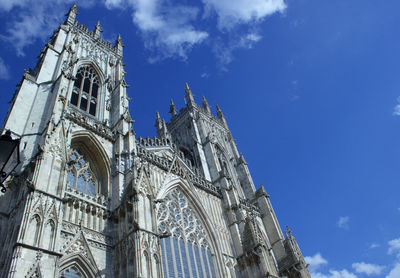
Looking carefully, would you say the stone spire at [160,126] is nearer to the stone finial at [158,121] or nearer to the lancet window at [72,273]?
the stone finial at [158,121]

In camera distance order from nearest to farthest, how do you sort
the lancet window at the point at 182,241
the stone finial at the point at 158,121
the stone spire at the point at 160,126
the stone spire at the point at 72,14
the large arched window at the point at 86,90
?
the lancet window at the point at 182,241
the large arched window at the point at 86,90
the stone spire at the point at 72,14
the stone spire at the point at 160,126
the stone finial at the point at 158,121

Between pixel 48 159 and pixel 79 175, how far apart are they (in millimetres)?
3001

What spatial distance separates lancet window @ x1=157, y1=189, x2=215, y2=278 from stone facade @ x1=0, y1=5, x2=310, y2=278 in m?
0.06

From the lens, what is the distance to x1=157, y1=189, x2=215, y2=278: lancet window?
16406mm

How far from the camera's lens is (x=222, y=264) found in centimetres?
1847

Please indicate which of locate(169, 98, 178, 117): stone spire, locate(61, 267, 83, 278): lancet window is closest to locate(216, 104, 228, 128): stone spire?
locate(169, 98, 178, 117): stone spire

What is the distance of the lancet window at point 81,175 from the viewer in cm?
1516

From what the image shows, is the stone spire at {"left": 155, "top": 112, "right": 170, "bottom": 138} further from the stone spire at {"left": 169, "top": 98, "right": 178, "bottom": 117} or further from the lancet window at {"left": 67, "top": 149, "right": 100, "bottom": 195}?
the lancet window at {"left": 67, "top": 149, "right": 100, "bottom": 195}

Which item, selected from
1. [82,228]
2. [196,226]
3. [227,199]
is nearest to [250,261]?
[196,226]

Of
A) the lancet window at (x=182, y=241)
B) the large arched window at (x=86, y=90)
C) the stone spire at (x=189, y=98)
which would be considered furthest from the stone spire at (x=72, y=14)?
the lancet window at (x=182, y=241)

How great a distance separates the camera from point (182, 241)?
17.8m

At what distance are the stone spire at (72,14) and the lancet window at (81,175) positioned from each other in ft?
45.9

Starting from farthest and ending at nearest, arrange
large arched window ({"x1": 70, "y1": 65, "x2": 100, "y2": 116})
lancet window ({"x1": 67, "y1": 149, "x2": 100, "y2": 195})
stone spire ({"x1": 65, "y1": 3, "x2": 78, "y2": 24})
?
stone spire ({"x1": 65, "y1": 3, "x2": 78, "y2": 24}) < large arched window ({"x1": 70, "y1": 65, "x2": 100, "y2": 116}) < lancet window ({"x1": 67, "y1": 149, "x2": 100, "y2": 195})

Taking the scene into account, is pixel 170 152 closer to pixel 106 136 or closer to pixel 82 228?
pixel 106 136
